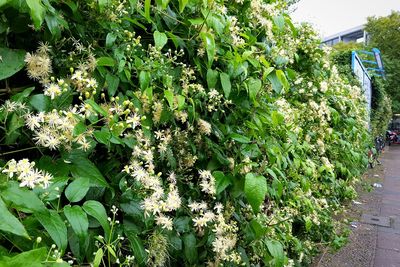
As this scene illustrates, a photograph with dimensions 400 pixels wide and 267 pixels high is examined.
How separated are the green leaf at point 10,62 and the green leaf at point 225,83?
75cm

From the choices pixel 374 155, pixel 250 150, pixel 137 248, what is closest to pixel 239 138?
pixel 250 150

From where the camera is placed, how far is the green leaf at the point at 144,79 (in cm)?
117

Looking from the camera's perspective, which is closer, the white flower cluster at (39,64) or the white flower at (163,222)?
the white flower cluster at (39,64)

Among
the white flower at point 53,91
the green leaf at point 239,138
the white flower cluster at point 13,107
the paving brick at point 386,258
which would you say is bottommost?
the paving brick at point 386,258

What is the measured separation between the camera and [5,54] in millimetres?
950

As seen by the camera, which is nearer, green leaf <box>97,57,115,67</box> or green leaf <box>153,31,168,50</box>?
green leaf <box>97,57,115,67</box>

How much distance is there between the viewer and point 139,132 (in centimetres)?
119

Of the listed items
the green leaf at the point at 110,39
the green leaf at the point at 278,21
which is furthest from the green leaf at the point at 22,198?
the green leaf at the point at 278,21

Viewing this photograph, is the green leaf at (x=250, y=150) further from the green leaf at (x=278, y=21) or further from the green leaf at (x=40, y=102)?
the green leaf at (x=40, y=102)

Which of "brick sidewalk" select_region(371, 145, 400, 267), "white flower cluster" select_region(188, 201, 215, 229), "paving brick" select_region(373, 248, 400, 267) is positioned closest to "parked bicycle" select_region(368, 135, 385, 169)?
"brick sidewalk" select_region(371, 145, 400, 267)

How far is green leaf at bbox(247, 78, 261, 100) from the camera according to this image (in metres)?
1.57

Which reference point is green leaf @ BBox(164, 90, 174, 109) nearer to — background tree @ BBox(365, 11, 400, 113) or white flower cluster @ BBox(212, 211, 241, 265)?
white flower cluster @ BBox(212, 211, 241, 265)

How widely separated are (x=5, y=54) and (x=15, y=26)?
80 millimetres

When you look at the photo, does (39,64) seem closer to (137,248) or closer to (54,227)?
(54,227)
